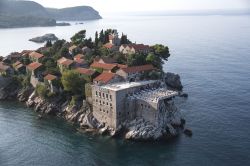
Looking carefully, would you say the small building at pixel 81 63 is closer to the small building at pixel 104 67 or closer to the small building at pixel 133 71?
the small building at pixel 104 67

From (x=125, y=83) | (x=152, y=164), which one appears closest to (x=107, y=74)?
(x=125, y=83)

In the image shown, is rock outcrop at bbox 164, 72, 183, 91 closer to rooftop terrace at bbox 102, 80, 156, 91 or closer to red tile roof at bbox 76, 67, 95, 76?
rooftop terrace at bbox 102, 80, 156, 91

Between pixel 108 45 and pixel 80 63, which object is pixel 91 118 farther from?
pixel 108 45

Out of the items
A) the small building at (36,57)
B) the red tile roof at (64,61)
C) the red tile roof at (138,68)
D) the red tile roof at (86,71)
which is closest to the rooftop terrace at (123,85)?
the red tile roof at (138,68)

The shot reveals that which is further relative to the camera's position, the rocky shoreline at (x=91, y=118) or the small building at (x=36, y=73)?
the small building at (x=36, y=73)

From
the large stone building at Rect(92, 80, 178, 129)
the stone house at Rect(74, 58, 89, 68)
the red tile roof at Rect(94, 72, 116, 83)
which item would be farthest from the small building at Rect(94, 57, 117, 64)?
the large stone building at Rect(92, 80, 178, 129)

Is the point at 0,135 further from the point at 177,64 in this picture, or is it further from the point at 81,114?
the point at 177,64

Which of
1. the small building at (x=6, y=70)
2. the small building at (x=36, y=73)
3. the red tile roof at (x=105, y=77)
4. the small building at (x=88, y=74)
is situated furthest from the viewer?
the small building at (x=6, y=70)

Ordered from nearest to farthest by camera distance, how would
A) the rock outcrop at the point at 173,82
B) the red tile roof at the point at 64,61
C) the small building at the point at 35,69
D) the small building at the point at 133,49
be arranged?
the red tile roof at the point at 64,61 → the small building at the point at 35,69 → the small building at the point at 133,49 → the rock outcrop at the point at 173,82
